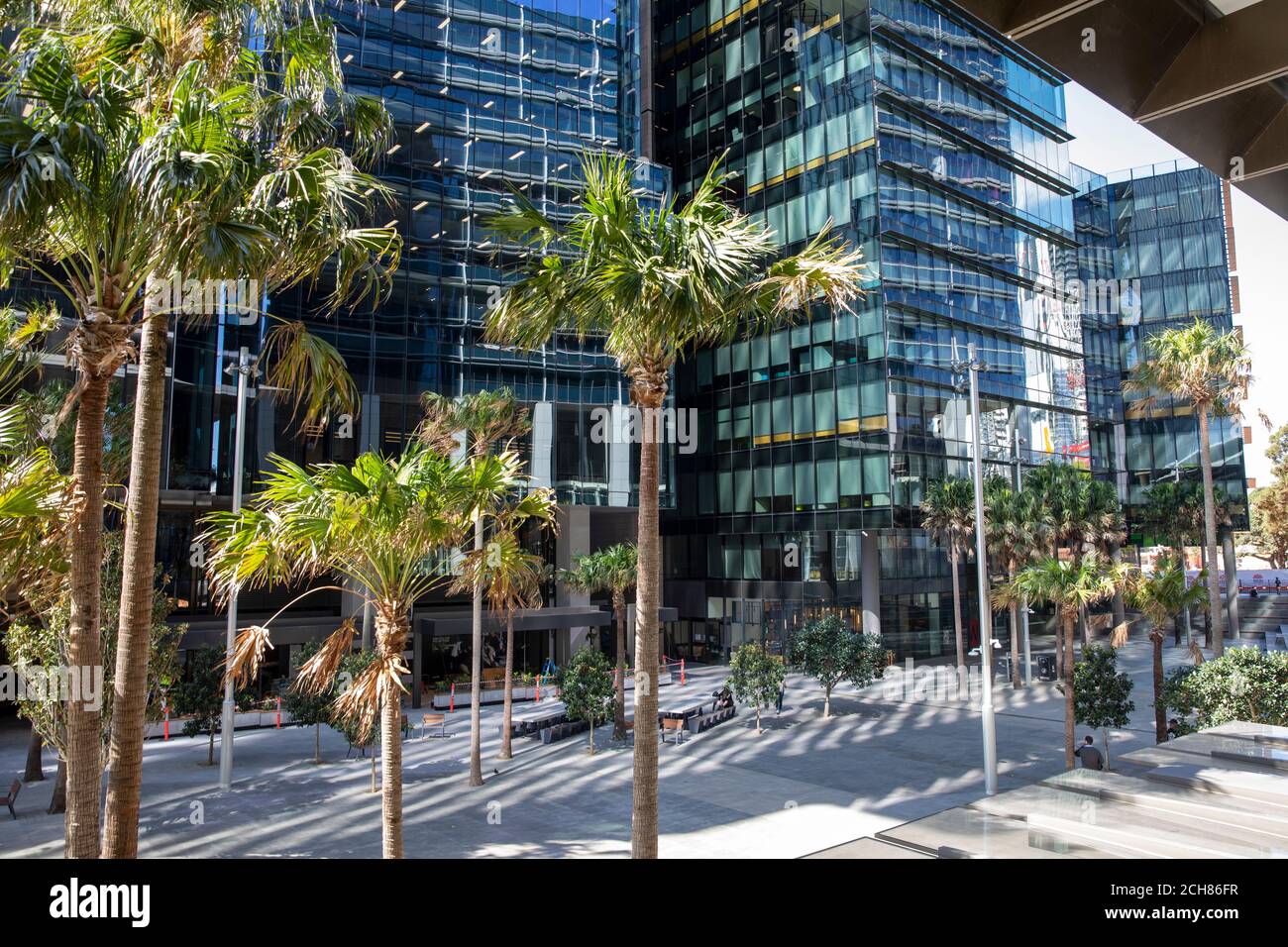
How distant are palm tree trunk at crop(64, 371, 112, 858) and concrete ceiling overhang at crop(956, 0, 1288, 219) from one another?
808 cm

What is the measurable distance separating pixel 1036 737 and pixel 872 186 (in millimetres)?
29068

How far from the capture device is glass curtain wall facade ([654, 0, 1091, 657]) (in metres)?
45.3

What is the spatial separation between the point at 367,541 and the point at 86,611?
2796 millimetres

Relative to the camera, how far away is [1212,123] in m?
4.54

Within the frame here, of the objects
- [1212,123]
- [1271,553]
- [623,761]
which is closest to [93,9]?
[1212,123]

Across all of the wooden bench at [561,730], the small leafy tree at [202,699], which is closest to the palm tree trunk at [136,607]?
the small leafy tree at [202,699]

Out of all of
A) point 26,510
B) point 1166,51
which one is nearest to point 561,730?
point 26,510

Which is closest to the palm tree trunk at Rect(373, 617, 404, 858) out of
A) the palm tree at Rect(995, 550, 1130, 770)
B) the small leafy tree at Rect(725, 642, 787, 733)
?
the palm tree at Rect(995, 550, 1130, 770)

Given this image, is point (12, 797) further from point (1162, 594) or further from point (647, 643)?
point (1162, 594)

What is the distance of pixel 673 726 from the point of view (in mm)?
31078

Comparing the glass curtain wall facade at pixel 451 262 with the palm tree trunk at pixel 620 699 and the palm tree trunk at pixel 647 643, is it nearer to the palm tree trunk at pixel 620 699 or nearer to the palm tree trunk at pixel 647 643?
the palm tree trunk at pixel 620 699

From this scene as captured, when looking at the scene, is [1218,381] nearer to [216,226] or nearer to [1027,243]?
[1027,243]

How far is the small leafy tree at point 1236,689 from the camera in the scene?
20859 mm

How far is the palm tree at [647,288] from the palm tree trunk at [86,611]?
14.3 feet
